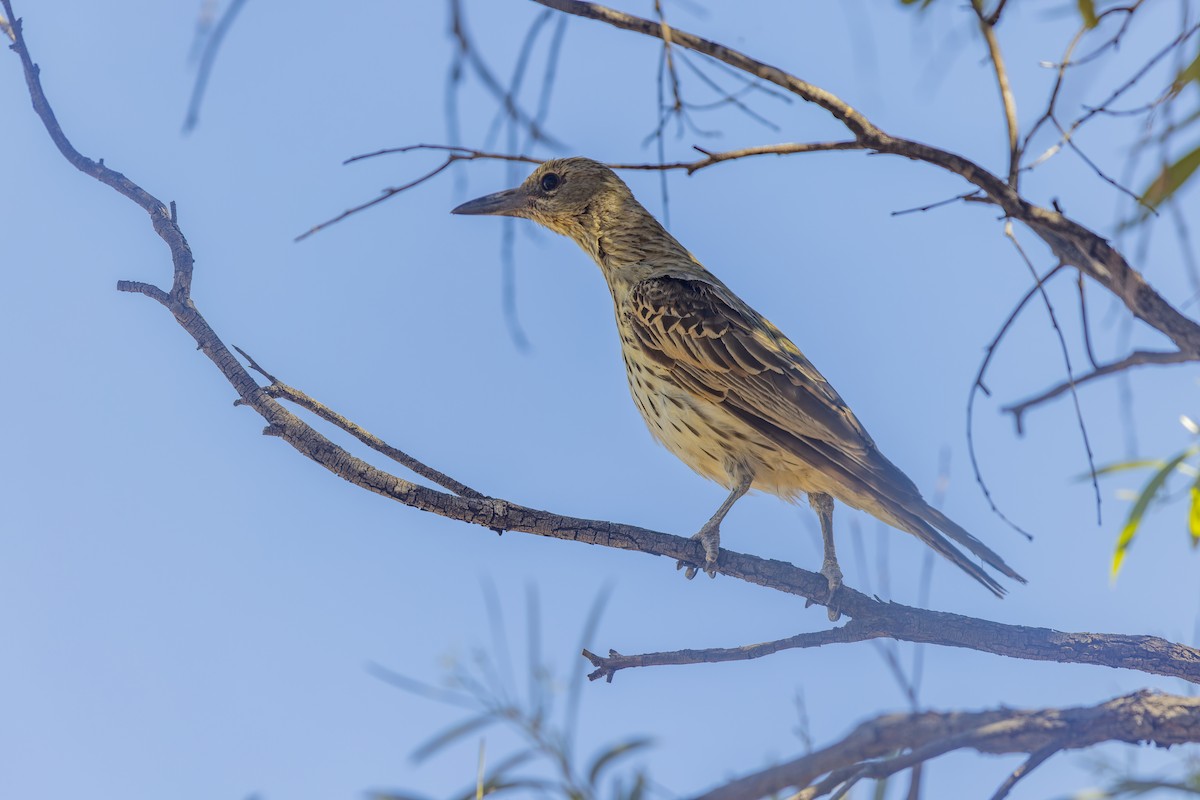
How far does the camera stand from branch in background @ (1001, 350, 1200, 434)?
1886 mm

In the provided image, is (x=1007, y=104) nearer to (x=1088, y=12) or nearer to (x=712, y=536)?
(x=1088, y=12)

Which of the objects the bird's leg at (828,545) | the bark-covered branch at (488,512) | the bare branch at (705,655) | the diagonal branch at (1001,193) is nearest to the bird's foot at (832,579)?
the bird's leg at (828,545)

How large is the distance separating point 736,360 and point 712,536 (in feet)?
3.19

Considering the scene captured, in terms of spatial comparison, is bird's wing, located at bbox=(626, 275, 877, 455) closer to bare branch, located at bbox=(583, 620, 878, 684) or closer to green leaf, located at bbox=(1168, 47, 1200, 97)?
bare branch, located at bbox=(583, 620, 878, 684)

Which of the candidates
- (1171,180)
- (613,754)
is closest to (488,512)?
(613,754)

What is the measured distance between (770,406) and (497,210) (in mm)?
1946

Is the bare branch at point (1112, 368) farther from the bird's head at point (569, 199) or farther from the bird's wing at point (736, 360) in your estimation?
the bird's head at point (569, 199)

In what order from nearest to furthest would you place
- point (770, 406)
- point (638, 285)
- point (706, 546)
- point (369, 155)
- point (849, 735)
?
point (849, 735) < point (369, 155) < point (706, 546) < point (770, 406) < point (638, 285)

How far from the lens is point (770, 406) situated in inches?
180

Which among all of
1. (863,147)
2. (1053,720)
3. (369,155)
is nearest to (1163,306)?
(863,147)

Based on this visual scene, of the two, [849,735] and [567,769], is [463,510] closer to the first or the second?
[567,769]

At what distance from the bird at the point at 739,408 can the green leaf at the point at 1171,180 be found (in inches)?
73.8

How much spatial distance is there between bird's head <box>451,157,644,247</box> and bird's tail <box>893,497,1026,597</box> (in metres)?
2.46

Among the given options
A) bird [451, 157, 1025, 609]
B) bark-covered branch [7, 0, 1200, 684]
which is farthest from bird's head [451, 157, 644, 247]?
bark-covered branch [7, 0, 1200, 684]
